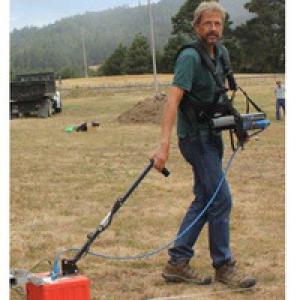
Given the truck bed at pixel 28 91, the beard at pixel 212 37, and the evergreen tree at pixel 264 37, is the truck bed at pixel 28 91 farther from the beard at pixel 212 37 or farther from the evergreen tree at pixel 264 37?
the evergreen tree at pixel 264 37

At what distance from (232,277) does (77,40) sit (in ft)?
570

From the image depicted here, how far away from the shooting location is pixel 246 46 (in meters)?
79.5

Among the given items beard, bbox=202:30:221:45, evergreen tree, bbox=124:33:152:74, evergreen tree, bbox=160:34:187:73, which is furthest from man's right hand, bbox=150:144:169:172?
evergreen tree, bbox=124:33:152:74

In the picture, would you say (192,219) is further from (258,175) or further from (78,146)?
(78,146)

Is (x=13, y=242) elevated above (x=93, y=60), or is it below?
below

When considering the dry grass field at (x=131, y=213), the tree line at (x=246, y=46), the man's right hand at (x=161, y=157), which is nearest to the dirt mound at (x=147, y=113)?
the dry grass field at (x=131, y=213)

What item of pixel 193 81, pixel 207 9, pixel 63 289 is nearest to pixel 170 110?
pixel 193 81

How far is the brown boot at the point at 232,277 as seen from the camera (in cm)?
506

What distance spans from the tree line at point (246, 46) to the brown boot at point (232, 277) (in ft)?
228

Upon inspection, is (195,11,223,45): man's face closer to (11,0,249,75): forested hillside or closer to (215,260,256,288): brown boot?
(215,260,256,288): brown boot

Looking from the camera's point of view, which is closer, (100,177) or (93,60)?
(100,177)

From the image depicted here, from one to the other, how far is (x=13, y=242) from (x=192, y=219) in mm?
2165
